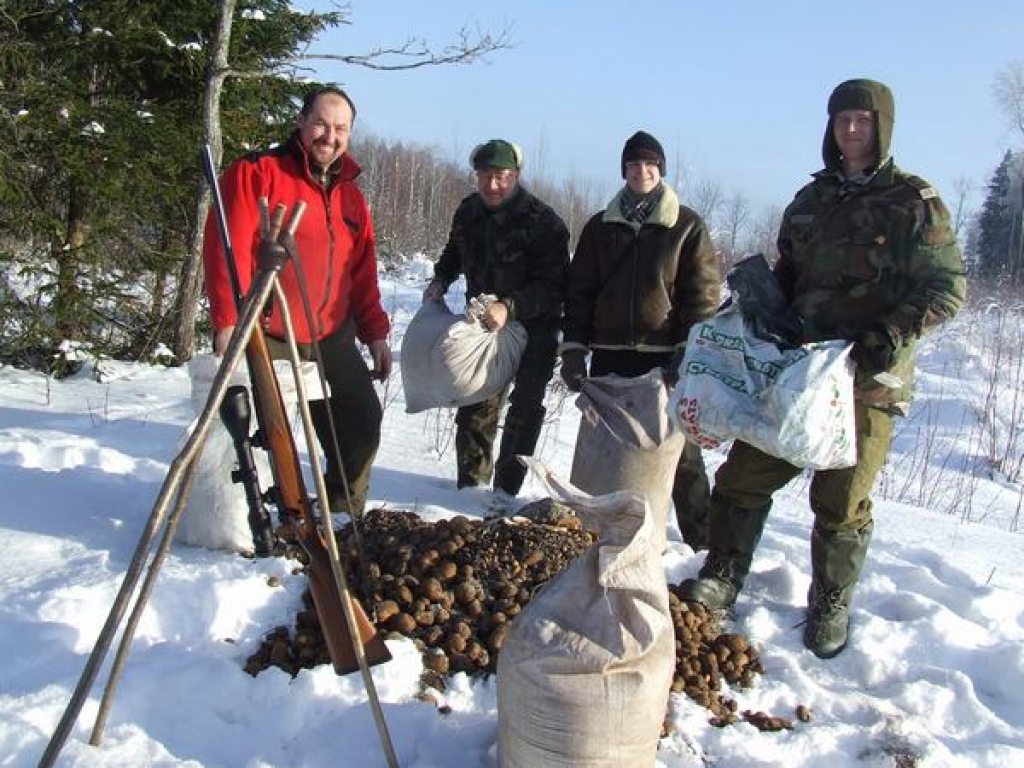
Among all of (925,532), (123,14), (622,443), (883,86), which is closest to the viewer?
(883,86)

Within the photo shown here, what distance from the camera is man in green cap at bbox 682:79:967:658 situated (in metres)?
2.71

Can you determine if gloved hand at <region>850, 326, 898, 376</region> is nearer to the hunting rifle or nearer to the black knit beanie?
the black knit beanie

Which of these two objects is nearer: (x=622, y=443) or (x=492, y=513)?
(x=622, y=443)

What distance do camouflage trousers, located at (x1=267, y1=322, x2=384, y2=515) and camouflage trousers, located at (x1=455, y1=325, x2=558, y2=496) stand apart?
0.69 metres

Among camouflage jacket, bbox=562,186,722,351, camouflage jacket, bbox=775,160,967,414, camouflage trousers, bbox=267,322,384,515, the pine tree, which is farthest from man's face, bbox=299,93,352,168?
the pine tree

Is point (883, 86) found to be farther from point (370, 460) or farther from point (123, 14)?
point (123, 14)

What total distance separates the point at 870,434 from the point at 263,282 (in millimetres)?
2165

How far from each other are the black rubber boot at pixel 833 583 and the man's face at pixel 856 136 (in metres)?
1.34

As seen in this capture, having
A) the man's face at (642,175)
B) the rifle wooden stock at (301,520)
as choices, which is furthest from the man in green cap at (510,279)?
the rifle wooden stock at (301,520)

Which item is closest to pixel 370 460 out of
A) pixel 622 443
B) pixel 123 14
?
pixel 622 443

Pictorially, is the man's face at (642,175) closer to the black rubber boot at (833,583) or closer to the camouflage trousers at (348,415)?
the camouflage trousers at (348,415)

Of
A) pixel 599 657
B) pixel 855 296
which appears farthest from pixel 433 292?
pixel 599 657

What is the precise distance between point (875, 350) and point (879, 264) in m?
0.33

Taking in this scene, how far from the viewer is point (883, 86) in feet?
9.24
